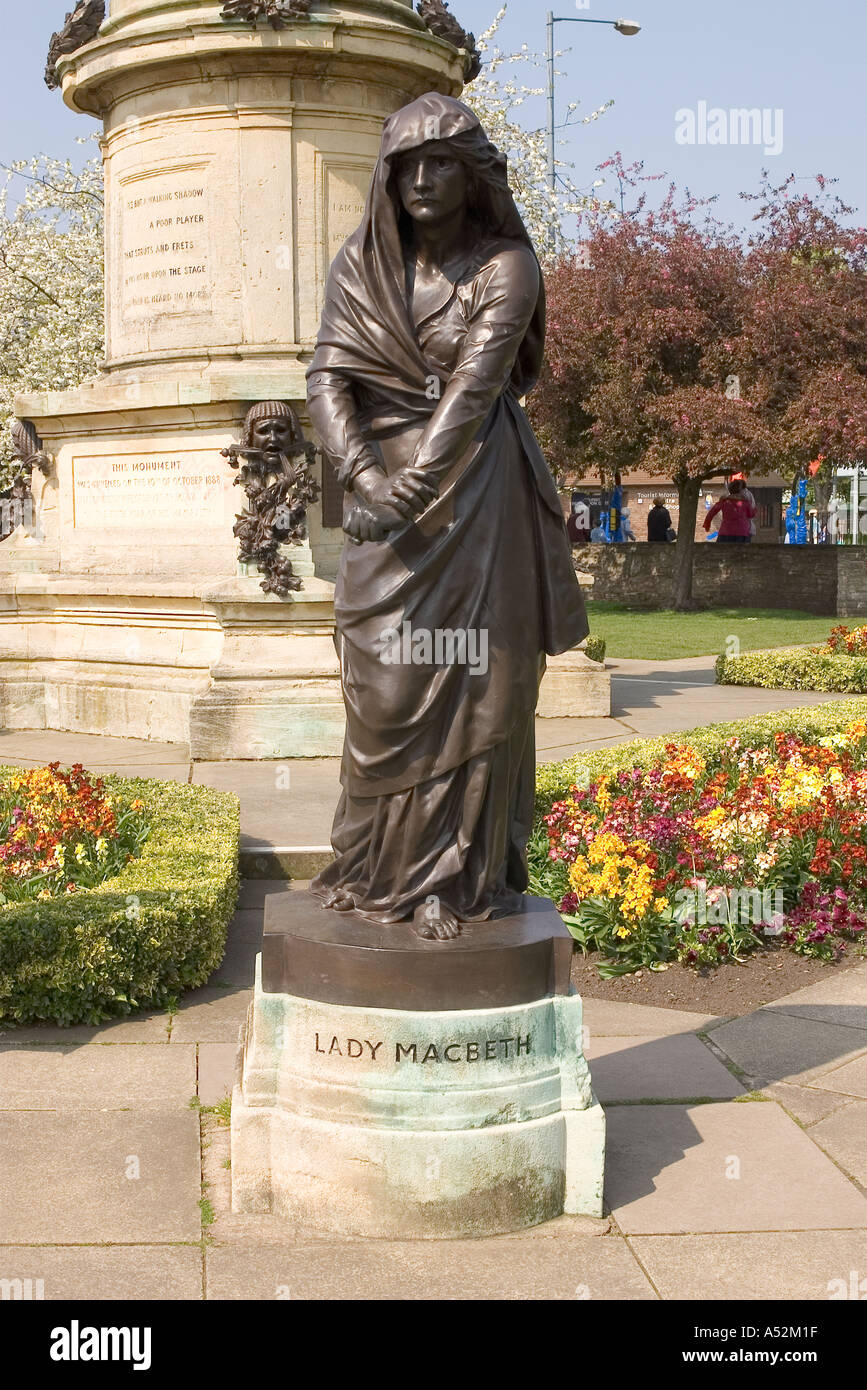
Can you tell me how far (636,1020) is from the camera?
617 centimetres

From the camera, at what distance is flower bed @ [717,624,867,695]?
1553 centimetres

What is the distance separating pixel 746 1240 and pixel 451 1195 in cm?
78

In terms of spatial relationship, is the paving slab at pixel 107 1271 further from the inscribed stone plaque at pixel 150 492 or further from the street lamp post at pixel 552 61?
the street lamp post at pixel 552 61

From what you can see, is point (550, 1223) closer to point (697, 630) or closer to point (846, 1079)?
point (846, 1079)

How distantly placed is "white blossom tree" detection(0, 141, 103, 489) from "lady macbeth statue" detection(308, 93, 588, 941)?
23.5 meters

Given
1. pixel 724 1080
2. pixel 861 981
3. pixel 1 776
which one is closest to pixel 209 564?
pixel 1 776

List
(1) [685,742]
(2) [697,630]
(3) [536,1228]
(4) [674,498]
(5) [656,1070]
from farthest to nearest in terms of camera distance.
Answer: (4) [674,498] → (2) [697,630] → (1) [685,742] → (5) [656,1070] → (3) [536,1228]

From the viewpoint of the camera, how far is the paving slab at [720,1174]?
4.31 meters

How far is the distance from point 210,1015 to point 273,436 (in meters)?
5.63

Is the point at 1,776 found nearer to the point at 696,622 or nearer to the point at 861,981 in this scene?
the point at 861,981

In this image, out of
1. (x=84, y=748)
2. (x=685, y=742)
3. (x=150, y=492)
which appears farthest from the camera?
(x=150, y=492)

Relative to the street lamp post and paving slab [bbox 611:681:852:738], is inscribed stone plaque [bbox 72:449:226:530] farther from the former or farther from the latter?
the street lamp post

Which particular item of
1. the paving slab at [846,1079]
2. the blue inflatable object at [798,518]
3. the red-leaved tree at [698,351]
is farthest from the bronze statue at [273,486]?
the blue inflatable object at [798,518]

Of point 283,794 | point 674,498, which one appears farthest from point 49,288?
point 674,498
